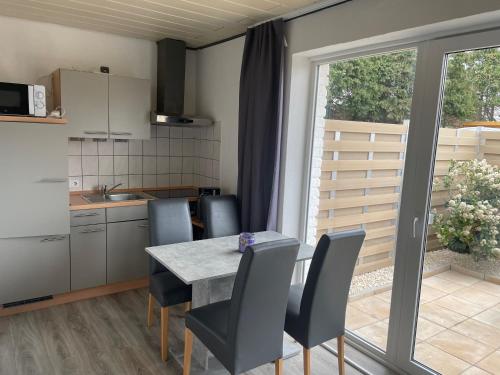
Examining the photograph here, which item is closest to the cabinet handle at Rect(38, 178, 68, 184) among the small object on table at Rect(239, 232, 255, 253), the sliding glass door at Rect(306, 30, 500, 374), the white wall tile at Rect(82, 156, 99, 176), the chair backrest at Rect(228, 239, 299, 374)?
the white wall tile at Rect(82, 156, 99, 176)

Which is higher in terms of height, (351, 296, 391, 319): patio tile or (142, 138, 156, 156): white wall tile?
(142, 138, 156, 156): white wall tile

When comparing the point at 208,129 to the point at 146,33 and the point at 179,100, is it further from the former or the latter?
the point at 146,33

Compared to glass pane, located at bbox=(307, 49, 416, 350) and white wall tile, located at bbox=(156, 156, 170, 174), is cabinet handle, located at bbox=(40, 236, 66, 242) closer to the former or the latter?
white wall tile, located at bbox=(156, 156, 170, 174)

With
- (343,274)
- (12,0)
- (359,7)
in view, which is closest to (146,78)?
(12,0)

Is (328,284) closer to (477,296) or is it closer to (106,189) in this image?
(477,296)

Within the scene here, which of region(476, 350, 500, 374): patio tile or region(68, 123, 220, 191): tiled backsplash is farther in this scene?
region(68, 123, 220, 191): tiled backsplash

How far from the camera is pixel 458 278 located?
2352 mm

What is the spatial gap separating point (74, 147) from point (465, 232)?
331 cm

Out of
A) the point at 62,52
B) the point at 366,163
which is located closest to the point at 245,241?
the point at 366,163

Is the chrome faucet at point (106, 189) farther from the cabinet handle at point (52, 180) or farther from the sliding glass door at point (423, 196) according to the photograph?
the sliding glass door at point (423, 196)

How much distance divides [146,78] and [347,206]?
2.43 m

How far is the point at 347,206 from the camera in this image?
2.97 metres

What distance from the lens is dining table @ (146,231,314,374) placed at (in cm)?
216

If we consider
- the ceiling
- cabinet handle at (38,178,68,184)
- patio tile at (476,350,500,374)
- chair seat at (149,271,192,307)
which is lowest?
patio tile at (476,350,500,374)
